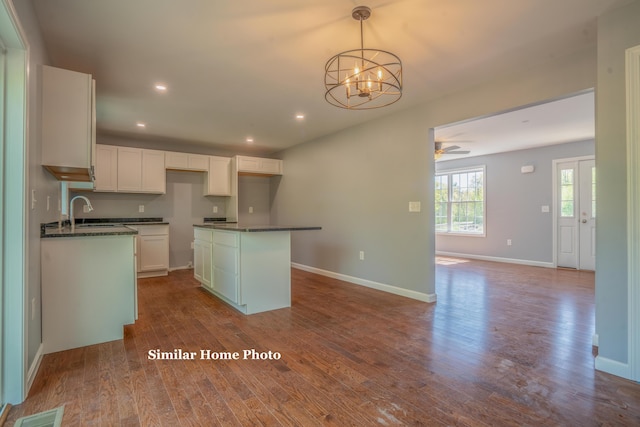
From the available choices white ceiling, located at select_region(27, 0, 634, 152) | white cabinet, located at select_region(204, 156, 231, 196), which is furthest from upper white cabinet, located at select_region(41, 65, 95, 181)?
white cabinet, located at select_region(204, 156, 231, 196)

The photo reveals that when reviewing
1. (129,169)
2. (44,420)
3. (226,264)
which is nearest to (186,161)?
(129,169)

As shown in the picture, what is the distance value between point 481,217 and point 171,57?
681 centimetres

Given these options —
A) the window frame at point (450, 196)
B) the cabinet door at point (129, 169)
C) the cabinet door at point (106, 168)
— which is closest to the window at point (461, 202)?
the window frame at point (450, 196)

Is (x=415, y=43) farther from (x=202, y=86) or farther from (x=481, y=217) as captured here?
(x=481, y=217)

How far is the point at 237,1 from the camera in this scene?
6.70 ft

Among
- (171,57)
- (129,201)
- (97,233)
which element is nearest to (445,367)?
(97,233)

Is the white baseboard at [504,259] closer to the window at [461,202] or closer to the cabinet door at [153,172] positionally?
the window at [461,202]

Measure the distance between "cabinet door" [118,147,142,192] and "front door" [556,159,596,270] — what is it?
24.9ft

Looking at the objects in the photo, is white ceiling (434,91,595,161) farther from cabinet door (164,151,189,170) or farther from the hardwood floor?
cabinet door (164,151,189,170)

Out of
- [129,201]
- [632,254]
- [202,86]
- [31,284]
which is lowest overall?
[31,284]

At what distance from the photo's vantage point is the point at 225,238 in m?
3.58

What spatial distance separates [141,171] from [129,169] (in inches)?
6.8

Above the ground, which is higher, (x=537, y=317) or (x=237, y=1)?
(x=237, y=1)

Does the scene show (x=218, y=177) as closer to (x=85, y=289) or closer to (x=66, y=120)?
(x=66, y=120)
